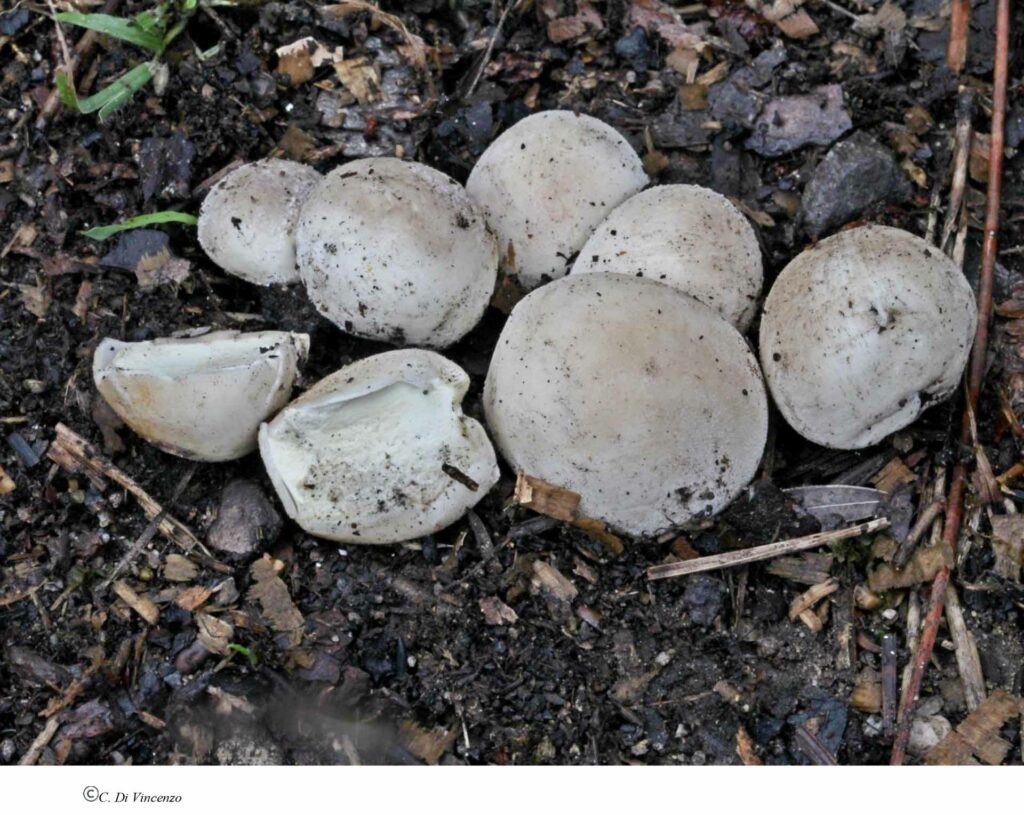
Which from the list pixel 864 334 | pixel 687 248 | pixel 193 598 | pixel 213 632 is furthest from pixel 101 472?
pixel 864 334

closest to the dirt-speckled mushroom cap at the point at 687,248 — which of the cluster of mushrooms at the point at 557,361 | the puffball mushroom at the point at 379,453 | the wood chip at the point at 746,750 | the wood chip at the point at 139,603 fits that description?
the cluster of mushrooms at the point at 557,361

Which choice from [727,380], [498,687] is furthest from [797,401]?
[498,687]

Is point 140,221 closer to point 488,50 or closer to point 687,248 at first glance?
point 488,50

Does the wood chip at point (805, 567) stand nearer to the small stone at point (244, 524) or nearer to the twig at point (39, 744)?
the small stone at point (244, 524)

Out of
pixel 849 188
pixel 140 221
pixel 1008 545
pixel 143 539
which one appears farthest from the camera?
pixel 849 188

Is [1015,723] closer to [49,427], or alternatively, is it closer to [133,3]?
[49,427]

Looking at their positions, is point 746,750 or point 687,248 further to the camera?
point 687,248

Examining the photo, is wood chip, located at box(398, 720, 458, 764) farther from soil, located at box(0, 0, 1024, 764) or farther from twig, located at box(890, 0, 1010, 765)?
twig, located at box(890, 0, 1010, 765)

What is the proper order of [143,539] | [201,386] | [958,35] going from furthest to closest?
[958,35] < [143,539] < [201,386]
